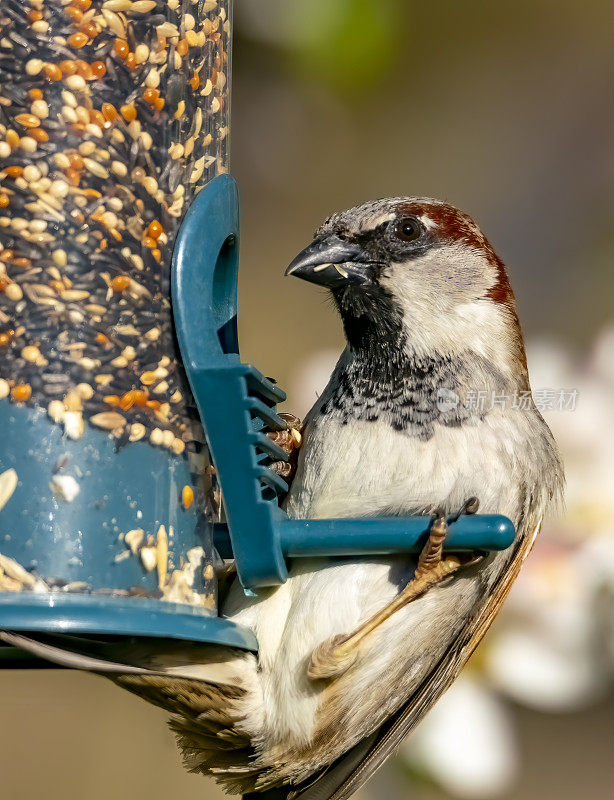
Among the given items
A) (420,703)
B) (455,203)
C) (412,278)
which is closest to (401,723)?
(420,703)

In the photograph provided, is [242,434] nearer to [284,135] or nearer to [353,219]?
[353,219]

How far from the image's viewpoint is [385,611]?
296cm

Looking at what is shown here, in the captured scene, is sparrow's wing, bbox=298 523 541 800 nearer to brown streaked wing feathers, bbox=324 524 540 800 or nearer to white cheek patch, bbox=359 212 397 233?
brown streaked wing feathers, bbox=324 524 540 800

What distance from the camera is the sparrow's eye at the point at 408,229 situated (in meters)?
3.38

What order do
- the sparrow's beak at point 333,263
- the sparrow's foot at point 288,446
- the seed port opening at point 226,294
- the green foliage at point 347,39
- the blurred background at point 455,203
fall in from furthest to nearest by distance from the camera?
the green foliage at point 347,39
the blurred background at point 455,203
the sparrow's foot at point 288,446
the sparrow's beak at point 333,263
the seed port opening at point 226,294

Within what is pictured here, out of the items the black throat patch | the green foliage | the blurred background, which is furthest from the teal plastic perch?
the green foliage

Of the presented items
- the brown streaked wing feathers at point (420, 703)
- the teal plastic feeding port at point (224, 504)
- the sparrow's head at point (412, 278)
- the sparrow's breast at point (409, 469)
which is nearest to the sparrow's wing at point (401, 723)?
the brown streaked wing feathers at point (420, 703)

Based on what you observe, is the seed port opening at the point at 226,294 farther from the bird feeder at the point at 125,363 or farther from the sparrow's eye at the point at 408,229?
the sparrow's eye at the point at 408,229

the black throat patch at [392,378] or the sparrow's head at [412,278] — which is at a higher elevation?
the sparrow's head at [412,278]

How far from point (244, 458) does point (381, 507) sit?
15.1 inches

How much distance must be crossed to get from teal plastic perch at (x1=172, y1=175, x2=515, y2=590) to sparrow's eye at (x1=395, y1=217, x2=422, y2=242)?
23.6 inches

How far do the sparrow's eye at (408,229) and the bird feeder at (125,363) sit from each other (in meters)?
0.57

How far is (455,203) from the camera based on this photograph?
5090 mm

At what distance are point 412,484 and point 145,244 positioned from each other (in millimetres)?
831
